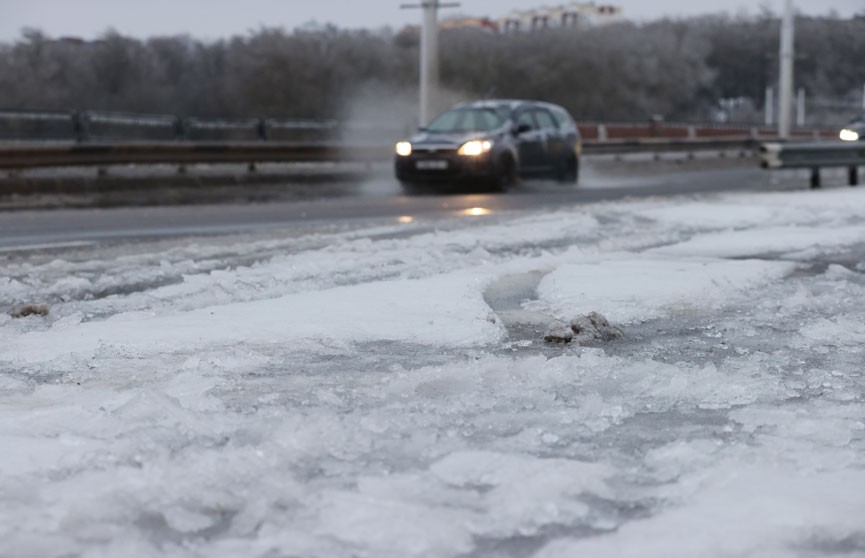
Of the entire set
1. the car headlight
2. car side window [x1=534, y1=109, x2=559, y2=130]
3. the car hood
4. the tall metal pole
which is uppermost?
the tall metal pole

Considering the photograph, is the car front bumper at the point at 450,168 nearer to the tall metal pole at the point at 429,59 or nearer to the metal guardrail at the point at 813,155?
the metal guardrail at the point at 813,155

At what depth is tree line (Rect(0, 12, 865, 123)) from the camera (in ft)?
198

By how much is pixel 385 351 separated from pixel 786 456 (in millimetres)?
2104

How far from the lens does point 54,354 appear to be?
203 inches

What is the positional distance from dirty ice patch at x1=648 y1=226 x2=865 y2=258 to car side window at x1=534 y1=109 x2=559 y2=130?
10.2 metres

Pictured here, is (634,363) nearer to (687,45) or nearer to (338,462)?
(338,462)

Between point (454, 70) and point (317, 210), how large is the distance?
6845 cm

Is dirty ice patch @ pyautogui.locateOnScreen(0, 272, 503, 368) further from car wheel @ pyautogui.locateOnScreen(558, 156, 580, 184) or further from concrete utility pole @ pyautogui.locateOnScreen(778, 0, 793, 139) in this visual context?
concrete utility pole @ pyautogui.locateOnScreen(778, 0, 793, 139)

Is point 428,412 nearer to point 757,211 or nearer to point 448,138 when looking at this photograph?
point 757,211

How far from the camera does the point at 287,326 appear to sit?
588cm

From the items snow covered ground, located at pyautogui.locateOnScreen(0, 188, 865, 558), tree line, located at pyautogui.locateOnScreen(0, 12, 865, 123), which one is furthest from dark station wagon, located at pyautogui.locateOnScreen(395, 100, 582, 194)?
tree line, located at pyautogui.locateOnScreen(0, 12, 865, 123)

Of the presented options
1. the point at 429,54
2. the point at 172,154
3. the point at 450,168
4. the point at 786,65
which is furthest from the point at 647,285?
the point at 786,65

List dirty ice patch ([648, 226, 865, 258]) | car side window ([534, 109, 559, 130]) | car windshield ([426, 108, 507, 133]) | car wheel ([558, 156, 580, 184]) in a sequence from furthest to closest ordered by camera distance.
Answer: car wheel ([558, 156, 580, 184]) → car side window ([534, 109, 559, 130]) → car windshield ([426, 108, 507, 133]) → dirty ice patch ([648, 226, 865, 258])

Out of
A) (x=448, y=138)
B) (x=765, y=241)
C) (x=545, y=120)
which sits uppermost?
(x=545, y=120)
